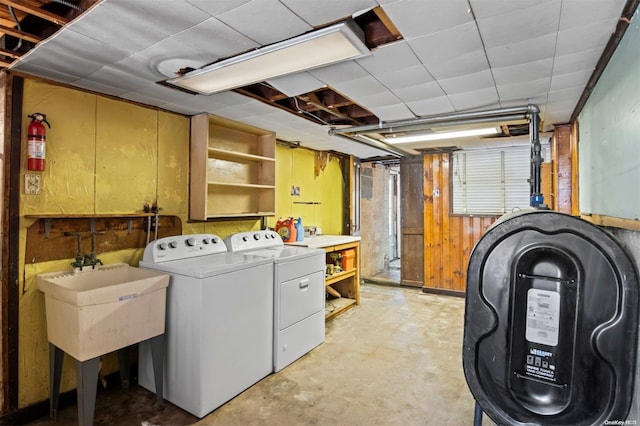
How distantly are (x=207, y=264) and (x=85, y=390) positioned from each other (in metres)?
0.99

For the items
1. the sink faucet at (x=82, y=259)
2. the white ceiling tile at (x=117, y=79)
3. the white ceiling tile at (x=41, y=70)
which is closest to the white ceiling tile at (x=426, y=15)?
the white ceiling tile at (x=117, y=79)

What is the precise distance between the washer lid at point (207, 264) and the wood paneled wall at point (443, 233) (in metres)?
3.28

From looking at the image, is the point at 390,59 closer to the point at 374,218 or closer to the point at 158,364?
the point at 158,364

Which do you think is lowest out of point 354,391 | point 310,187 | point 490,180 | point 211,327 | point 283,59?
point 354,391

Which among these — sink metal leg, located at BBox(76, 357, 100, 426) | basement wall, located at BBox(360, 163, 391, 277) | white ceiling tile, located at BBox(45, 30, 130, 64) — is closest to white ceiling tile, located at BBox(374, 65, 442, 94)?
white ceiling tile, located at BBox(45, 30, 130, 64)

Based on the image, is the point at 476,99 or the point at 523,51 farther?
the point at 476,99

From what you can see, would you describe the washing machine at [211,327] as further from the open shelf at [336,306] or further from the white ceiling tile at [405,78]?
the white ceiling tile at [405,78]

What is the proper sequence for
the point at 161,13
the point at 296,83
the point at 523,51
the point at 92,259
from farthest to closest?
the point at 92,259 < the point at 296,83 < the point at 523,51 < the point at 161,13

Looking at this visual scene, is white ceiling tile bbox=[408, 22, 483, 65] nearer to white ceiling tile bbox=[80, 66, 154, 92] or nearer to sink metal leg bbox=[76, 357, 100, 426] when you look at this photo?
white ceiling tile bbox=[80, 66, 154, 92]

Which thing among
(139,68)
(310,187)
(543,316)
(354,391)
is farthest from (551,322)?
(310,187)

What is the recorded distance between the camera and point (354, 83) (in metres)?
2.40

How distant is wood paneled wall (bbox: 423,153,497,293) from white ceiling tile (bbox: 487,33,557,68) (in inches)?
129

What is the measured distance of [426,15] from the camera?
60.8 inches

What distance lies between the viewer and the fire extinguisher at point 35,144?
7.26 feet
